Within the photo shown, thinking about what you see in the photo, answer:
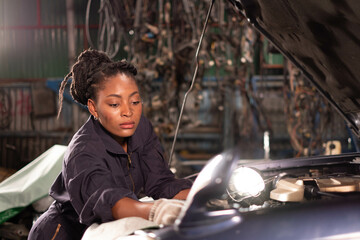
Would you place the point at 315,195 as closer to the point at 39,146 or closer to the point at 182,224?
the point at 182,224

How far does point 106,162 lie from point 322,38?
3.20 ft

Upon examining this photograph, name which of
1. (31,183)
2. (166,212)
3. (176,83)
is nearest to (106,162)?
(166,212)

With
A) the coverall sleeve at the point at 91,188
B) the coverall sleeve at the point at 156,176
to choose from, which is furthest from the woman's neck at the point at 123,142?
the coverall sleeve at the point at 91,188

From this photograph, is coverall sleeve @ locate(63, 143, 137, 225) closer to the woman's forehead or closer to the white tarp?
the woman's forehead

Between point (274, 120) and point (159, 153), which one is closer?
point (159, 153)

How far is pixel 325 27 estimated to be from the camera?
1.45 metres

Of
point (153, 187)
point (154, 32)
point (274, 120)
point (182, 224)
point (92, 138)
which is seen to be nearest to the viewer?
point (182, 224)

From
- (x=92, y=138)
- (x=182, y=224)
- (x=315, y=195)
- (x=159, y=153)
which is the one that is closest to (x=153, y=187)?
(x=159, y=153)

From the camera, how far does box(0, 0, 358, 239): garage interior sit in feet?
17.7

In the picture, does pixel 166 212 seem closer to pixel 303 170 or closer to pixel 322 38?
pixel 322 38

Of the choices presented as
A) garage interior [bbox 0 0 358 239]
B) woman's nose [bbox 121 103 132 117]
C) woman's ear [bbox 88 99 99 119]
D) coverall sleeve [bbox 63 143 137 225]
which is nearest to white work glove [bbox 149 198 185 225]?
coverall sleeve [bbox 63 143 137 225]

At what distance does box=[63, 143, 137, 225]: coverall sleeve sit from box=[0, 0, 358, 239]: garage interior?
1.33 m

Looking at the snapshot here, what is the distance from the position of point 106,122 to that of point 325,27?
3.05ft

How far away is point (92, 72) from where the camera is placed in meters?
1.70
